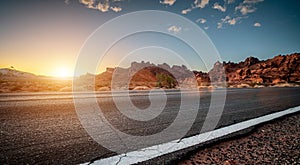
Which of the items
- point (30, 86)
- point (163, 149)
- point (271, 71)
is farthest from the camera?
point (271, 71)

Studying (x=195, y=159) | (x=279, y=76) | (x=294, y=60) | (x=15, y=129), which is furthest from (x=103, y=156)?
(x=294, y=60)

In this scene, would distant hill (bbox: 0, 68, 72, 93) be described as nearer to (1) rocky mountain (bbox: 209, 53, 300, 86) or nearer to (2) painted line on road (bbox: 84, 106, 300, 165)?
(2) painted line on road (bbox: 84, 106, 300, 165)

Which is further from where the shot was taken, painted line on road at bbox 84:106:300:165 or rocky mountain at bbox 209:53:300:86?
rocky mountain at bbox 209:53:300:86

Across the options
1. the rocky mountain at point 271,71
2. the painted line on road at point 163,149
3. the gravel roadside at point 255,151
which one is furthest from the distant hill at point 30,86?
the rocky mountain at point 271,71

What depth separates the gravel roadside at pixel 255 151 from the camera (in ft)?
6.51

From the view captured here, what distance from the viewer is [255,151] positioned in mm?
2279

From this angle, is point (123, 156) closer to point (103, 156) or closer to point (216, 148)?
point (103, 156)

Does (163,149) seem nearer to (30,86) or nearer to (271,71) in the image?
(30,86)

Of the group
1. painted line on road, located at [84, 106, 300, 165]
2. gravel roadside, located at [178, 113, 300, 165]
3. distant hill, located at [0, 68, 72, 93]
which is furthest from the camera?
distant hill, located at [0, 68, 72, 93]

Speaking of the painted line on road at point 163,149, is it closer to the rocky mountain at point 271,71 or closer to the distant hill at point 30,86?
the distant hill at point 30,86

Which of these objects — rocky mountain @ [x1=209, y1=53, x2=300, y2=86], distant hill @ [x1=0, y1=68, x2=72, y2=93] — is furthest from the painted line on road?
rocky mountain @ [x1=209, y1=53, x2=300, y2=86]

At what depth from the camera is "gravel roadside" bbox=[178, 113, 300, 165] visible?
198cm

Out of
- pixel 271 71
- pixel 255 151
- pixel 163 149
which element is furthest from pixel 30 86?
pixel 271 71

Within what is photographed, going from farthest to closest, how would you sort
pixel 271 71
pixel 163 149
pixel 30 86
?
pixel 271 71 → pixel 30 86 → pixel 163 149
